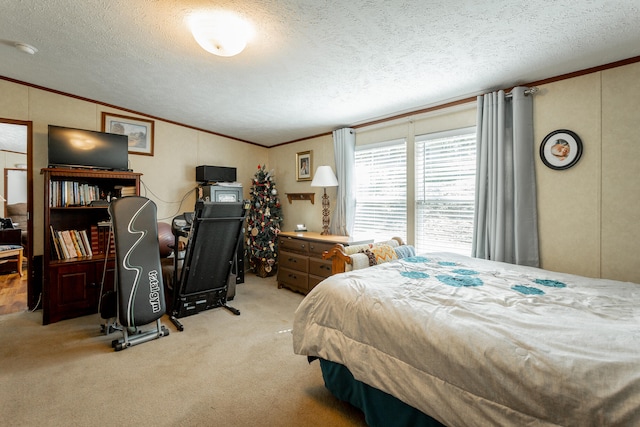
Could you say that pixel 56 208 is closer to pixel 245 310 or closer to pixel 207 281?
pixel 207 281

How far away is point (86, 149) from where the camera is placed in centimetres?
338

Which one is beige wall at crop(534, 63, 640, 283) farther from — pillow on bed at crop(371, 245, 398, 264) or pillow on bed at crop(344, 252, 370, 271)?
pillow on bed at crop(344, 252, 370, 271)

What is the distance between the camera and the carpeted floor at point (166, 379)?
5.70 feet

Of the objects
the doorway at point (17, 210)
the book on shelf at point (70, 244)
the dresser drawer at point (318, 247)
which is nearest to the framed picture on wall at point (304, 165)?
the dresser drawer at point (318, 247)

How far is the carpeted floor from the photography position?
5.70 ft

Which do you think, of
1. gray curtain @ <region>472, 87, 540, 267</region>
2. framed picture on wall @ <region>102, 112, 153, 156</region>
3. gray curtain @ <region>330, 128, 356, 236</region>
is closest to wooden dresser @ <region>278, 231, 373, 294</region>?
gray curtain @ <region>330, 128, 356, 236</region>

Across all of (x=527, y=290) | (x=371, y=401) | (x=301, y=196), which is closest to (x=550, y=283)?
(x=527, y=290)

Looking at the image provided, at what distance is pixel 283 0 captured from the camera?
1779mm

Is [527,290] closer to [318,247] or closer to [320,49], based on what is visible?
[320,49]

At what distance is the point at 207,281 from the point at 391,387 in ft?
8.11

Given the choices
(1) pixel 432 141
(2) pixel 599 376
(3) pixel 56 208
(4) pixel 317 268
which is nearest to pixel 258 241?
(4) pixel 317 268

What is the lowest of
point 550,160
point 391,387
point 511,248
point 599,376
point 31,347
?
point 31,347

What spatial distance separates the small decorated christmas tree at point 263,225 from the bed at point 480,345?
3024 mm

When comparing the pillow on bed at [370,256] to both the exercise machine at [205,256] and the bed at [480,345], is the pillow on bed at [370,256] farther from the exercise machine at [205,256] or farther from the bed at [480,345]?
the exercise machine at [205,256]
